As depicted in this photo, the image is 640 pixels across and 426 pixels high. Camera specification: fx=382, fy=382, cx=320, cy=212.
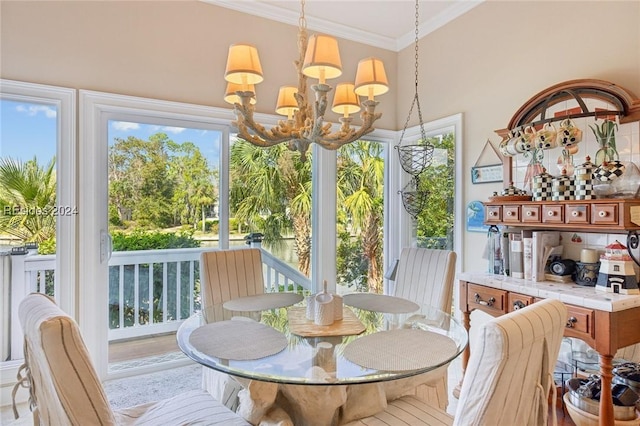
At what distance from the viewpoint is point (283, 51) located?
3336mm

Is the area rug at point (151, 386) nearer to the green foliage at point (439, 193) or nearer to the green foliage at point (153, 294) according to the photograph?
the green foliage at point (153, 294)

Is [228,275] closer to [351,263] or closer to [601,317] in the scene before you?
[351,263]

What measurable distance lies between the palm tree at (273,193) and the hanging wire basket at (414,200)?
96 centimetres

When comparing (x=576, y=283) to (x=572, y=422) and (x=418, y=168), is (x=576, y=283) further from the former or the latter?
(x=418, y=168)

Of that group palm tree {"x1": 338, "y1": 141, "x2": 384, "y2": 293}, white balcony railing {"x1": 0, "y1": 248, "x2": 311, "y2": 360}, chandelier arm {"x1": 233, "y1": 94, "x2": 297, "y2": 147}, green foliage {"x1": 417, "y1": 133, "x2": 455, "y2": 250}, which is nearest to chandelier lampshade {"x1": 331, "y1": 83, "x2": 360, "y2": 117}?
chandelier arm {"x1": 233, "y1": 94, "x2": 297, "y2": 147}

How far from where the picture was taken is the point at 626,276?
192cm

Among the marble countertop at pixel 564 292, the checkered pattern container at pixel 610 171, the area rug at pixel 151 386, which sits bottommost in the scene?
the area rug at pixel 151 386

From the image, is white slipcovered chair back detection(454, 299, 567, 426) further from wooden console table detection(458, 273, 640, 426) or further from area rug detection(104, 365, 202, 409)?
area rug detection(104, 365, 202, 409)

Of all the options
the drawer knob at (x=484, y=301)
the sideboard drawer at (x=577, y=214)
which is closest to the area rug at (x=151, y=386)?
the drawer knob at (x=484, y=301)

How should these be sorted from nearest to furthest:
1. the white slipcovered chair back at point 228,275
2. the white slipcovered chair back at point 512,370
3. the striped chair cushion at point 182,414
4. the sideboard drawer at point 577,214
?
the white slipcovered chair back at point 512,370
the striped chair cushion at point 182,414
the sideboard drawer at point 577,214
the white slipcovered chair back at point 228,275

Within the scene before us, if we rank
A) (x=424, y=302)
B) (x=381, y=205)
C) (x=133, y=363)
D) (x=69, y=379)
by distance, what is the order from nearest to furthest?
1. (x=69, y=379)
2. (x=424, y=302)
3. (x=133, y=363)
4. (x=381, y=205)

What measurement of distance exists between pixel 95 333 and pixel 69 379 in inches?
81.3

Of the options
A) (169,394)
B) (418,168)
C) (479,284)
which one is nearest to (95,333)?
(169,394)

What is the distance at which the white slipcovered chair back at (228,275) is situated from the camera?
2413 mm
